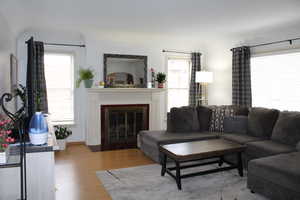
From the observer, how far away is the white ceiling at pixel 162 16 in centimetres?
320

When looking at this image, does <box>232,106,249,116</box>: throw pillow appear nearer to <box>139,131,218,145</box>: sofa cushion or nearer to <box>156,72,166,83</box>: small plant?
<box>139,131,218,145</box>: sofa cushion

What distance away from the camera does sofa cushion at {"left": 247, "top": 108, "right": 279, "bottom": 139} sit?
4.09 metres

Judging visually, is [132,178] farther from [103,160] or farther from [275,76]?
[275,76]

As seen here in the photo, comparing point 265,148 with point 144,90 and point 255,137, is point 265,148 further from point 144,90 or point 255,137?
point 144,90

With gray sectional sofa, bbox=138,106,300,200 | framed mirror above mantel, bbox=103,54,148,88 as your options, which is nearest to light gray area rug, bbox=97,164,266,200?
gray sectional sofa, bbox=138,106,300,200

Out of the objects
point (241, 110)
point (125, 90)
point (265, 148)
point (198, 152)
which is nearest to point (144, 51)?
point (125, 90)

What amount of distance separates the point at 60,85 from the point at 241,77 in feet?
12.9

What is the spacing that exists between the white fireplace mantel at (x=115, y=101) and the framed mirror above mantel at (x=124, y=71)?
0.18 metres

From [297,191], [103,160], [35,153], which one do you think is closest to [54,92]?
[103,160]

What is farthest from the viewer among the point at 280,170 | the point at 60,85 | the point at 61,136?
the point at 60,85

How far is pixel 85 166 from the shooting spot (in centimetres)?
407

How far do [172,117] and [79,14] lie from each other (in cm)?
241

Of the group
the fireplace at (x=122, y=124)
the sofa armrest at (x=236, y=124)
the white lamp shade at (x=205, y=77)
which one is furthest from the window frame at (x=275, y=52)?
the fireplace at (x=122, y=124)

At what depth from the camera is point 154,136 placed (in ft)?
14.2
